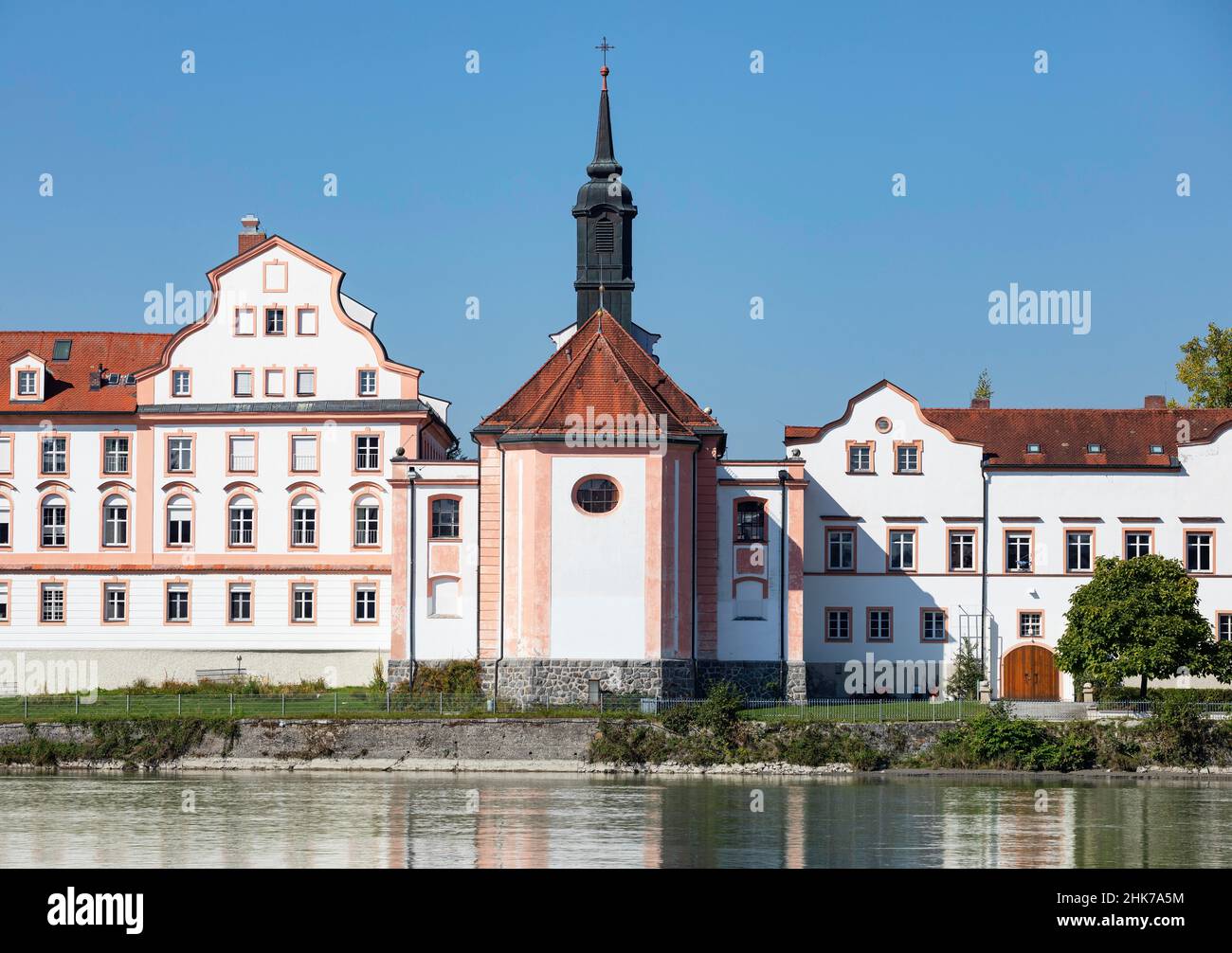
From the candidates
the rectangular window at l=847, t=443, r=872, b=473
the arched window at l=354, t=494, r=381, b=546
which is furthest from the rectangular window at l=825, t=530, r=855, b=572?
the arched window at l=354, t=494, r=381, b=546

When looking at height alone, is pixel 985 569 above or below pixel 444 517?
below

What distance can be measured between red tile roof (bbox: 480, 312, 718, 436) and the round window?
5.57ft

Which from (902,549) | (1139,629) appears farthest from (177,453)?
(1139,629)

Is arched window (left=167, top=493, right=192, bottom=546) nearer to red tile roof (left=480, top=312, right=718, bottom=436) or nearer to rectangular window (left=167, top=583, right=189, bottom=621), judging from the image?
rectangular window (left=167, top=583, right=189, bottom=621)

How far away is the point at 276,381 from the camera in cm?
6366

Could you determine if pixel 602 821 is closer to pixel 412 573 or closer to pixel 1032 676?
pixel 412 573

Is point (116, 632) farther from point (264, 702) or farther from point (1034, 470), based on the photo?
point (1034, 470)

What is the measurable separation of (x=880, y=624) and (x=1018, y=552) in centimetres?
508

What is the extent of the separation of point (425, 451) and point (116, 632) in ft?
39.4

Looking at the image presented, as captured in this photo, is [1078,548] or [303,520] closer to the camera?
[1078,548]

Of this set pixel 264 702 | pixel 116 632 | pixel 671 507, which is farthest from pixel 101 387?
pixel 671 507

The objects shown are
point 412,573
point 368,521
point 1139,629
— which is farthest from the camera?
point 368,521

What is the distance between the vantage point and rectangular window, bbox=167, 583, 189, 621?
208ft
